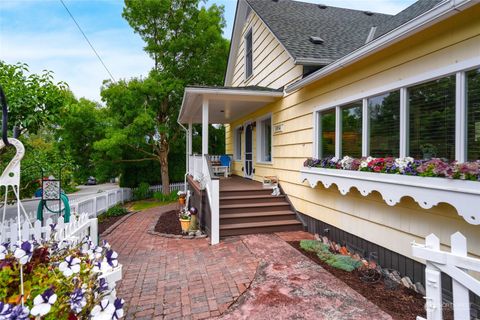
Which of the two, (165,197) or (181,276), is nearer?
(181,276)

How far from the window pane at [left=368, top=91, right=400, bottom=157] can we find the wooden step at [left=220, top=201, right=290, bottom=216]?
2.77 meters

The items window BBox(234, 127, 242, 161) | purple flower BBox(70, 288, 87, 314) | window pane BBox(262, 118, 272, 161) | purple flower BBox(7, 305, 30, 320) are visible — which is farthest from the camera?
window BBox(234, 127, 242, 161)

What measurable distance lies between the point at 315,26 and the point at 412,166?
558cm

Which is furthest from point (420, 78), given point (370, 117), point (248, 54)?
point (248, 54)

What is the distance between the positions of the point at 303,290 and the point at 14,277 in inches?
108

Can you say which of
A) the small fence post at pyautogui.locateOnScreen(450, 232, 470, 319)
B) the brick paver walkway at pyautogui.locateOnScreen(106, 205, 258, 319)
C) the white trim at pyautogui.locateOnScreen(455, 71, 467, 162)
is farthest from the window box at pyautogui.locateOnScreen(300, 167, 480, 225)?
the brick paver walkway at pyautogui.locateOnScreen(106, 205, 258, 319)

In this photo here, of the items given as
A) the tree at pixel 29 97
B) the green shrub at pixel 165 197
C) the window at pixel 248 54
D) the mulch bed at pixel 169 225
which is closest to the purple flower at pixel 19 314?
the tree at pixel 29 97

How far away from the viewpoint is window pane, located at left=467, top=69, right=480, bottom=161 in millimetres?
2586

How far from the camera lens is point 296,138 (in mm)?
5945

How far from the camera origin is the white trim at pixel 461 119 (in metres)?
2.68

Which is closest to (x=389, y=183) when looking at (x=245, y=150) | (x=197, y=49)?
(x=245, y=150)

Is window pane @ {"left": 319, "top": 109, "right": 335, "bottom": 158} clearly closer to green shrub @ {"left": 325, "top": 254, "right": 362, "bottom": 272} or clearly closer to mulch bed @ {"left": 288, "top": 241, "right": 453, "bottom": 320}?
green shrub @ {"left": 325, "top": 254, "right": 362, "bottom": 272}

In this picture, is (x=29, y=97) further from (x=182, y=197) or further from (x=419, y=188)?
(x=182, y=197)

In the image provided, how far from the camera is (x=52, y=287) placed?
1.54m
